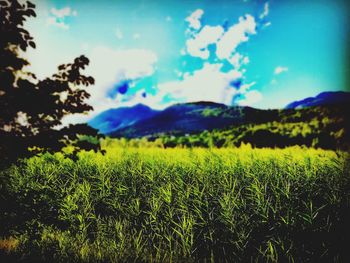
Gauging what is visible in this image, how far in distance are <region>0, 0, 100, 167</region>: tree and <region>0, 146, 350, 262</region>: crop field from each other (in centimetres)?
35

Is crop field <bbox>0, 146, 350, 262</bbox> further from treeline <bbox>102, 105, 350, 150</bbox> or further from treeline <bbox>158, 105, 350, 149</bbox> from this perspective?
treeline <bbox>158, 105, 350, 149</bbox>

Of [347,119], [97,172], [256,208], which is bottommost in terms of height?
[256,208]

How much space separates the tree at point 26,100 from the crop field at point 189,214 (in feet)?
1.15

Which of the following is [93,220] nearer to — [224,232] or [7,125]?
[224,232]

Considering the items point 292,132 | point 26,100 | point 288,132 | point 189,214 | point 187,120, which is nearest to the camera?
point 26,100

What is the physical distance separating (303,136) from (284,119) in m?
2.31

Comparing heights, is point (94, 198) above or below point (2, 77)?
below

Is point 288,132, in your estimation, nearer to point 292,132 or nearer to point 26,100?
point 292,132

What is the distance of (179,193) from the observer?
508 centimetres

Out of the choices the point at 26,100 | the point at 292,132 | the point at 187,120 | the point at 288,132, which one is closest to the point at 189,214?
the point at 26,100

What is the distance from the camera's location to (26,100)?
2746 mm

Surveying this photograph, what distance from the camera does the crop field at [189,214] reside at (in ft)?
12.7

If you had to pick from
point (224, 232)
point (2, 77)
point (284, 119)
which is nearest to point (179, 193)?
point (224, 232)

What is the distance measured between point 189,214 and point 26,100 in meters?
2.95
